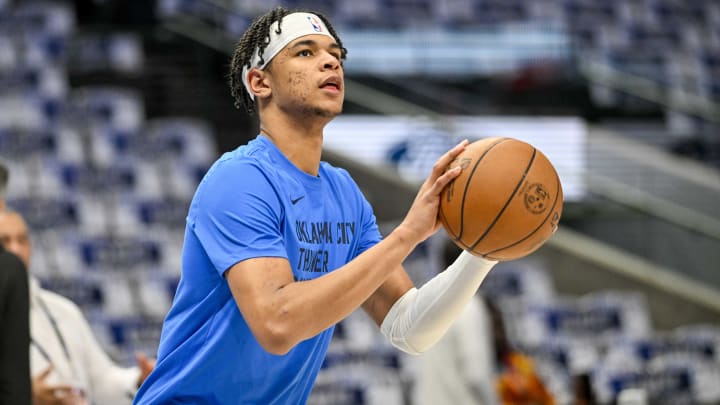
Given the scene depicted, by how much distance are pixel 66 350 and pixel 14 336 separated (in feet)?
3.68

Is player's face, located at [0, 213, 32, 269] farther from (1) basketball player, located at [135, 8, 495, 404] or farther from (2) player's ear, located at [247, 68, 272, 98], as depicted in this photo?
(2) player's ear, located at [247, 68, 272, 98]

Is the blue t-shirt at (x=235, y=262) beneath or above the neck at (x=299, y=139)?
beneath

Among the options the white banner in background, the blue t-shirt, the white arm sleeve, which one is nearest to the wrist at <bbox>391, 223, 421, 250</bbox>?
the blue t-shirt

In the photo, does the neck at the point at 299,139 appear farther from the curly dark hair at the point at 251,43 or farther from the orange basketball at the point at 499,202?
the orange basketball at the point at 499,202

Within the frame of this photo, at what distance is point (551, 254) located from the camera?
11570mm

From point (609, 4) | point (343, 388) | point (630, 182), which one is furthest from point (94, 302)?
point (609, 4)

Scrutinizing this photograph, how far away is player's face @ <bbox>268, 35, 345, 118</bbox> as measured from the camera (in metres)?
3.01

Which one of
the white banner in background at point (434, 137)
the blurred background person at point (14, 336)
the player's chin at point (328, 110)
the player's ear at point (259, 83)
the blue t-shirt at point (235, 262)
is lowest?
the white banner in background at point (434, 137)

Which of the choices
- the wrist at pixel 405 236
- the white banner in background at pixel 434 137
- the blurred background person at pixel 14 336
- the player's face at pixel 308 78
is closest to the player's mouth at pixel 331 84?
the player's face at pixel 308 78

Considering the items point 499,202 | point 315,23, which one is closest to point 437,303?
point 499,202

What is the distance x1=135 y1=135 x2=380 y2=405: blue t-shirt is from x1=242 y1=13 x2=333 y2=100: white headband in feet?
0.73

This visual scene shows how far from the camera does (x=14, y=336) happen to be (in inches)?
137

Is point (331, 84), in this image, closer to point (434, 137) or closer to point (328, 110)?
point (328, 110)

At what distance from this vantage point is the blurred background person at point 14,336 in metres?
3.46
